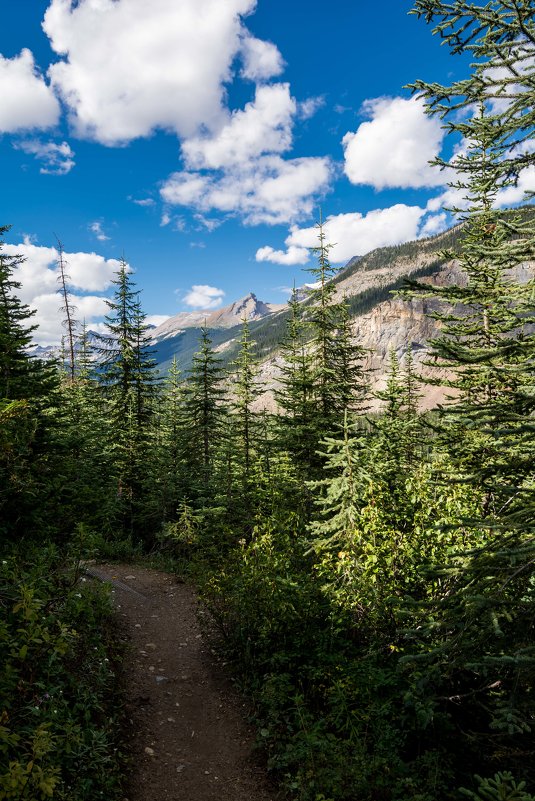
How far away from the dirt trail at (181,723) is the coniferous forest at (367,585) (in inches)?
15.8

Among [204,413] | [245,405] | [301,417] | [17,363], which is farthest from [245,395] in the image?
[17,363]

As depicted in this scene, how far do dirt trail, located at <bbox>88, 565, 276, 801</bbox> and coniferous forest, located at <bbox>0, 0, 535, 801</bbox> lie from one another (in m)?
0.40

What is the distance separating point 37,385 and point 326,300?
1008 cm

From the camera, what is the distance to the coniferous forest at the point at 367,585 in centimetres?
420

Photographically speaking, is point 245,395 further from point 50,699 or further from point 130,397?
point 50,699

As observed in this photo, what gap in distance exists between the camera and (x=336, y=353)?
1535cm

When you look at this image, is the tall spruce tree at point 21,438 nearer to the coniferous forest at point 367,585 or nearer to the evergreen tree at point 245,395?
the coniferous forest at point 367,585

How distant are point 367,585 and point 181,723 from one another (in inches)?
159

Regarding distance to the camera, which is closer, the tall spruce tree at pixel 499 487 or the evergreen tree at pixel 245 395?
the tall spruce tree at pixel 499 487

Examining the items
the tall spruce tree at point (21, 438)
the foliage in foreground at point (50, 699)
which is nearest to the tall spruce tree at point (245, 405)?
the tall spruce tree at point (21, 438)

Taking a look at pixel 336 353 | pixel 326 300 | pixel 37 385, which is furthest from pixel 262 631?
pixel 326 300

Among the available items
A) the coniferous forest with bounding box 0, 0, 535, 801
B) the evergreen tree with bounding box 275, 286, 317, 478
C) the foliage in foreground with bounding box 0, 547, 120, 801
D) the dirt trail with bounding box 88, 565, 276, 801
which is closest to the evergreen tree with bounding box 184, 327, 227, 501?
the evergreen tree with bounding box 275, 286, 317, 478

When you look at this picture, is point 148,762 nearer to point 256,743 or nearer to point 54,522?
point 256,743

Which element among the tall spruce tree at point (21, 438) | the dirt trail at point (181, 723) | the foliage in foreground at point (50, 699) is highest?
the tall spruce tree at point (21, 438)
